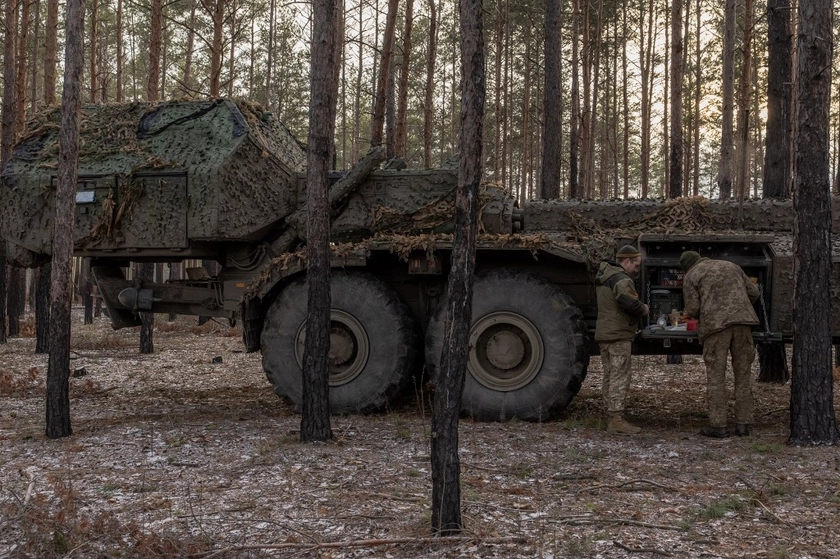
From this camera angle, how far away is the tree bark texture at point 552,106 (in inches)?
599

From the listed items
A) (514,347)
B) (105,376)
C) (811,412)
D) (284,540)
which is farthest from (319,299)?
(105,376)

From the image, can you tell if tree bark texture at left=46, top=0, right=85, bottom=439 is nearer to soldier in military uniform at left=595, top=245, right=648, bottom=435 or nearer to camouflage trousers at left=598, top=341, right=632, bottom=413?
soldier in military uniform at left=595, top=245, right=648, bottom=435

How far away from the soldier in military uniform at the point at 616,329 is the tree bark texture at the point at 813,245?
4.56 feet

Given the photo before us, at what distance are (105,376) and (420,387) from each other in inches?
214

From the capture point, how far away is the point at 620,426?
7988 mm

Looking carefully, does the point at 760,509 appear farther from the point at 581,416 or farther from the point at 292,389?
the point at 292,389

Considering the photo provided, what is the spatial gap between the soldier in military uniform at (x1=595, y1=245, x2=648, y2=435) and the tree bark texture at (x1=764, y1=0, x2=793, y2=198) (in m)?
4.45

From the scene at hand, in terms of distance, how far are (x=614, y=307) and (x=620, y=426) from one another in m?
1.09

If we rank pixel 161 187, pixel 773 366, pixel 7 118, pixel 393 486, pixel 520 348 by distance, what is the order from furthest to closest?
1. pixel 7 118
2. pixel 773 366
3. pixel 161 187
4. pixel 520 348
5. pixel 393 486

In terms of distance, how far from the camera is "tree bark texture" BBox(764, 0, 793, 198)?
1141 centimetres

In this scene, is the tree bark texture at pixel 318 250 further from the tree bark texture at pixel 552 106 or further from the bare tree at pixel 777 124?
the tree bark texture at pixel 552 106

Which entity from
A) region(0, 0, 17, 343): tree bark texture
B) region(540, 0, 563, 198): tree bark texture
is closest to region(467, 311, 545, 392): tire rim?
region(540, 0, 563, 198): tree bark texture

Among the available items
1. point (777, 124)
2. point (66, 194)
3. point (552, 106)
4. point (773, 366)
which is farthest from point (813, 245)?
point (552, 106)

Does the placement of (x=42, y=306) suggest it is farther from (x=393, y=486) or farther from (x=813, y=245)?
(x=813, y=245)
